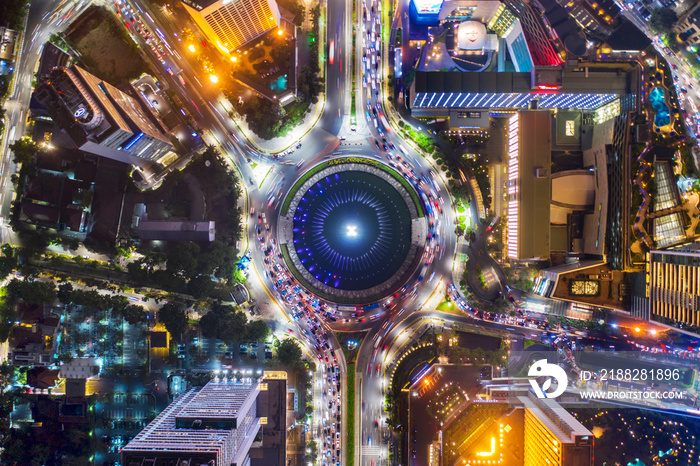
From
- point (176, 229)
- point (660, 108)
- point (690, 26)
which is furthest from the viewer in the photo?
point (690, 26)

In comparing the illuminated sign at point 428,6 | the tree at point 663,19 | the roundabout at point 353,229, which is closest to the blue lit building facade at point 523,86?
the illuminated sign at point 428,6

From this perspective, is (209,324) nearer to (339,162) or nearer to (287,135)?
(287,135)

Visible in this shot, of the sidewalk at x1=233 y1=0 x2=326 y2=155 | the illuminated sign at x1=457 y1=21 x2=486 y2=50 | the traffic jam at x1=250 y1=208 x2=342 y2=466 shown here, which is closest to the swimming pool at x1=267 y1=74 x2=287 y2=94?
the sidewalk at x1=233 y1=0 x2=326 y2=155

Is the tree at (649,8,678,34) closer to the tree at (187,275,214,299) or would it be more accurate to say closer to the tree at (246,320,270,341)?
the tree at (246,320,270,341)

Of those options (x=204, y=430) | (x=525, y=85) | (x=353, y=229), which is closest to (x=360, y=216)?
(x=353, y=229)

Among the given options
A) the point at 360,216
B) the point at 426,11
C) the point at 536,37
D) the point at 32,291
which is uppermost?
the point at 426,11

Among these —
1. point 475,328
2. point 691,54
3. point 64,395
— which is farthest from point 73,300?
point 691,54
